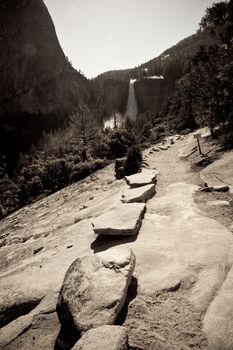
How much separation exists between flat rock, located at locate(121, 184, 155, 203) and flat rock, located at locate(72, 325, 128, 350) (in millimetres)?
4784

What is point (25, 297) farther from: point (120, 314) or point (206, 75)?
point (206, 75)

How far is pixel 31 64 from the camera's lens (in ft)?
303

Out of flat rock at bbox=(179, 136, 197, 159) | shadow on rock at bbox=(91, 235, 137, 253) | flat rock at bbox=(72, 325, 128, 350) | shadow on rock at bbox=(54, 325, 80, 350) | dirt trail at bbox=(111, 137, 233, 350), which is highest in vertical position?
flat rock at bbox=(72, 325, 128, 350)

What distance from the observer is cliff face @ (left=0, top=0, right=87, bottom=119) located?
86.0m

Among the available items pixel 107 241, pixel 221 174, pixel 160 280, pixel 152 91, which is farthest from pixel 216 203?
pixel 152 91

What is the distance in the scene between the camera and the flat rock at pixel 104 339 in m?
2.64

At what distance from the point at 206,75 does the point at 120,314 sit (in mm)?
21330

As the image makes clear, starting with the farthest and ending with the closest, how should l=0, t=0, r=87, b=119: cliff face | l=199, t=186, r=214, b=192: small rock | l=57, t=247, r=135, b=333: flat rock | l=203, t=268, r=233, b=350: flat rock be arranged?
l=0, t=0, r=87, b=119: cliff face < l=199, t=186, r=214, b=192: small rock < l=57, t=247, r=135, b=333: flat rock < l=203, t=268, r=233, b=350: flat rock

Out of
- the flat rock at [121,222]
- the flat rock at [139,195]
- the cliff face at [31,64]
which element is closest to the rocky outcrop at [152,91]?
the cliff face at [31,64]

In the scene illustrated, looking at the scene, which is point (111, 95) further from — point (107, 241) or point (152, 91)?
point (107, 241)

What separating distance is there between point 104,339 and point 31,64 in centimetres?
10276

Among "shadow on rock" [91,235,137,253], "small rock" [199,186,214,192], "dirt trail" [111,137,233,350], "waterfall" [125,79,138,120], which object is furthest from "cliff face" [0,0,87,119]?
"dirt trail" [111,137,233,350]

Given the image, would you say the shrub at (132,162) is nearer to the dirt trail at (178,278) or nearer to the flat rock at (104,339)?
the dirt trail at (178,278)

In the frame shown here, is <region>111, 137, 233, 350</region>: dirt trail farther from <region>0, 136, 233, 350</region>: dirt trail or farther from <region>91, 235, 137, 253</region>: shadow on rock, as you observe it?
<region>91, 235, 137, 253</region>: shadow on rock
